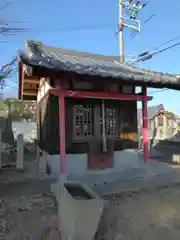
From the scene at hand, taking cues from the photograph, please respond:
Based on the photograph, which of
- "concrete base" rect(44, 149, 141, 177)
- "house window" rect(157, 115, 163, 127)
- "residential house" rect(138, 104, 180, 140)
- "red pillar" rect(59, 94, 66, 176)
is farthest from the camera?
"house window" rect(157, 115, 163, 127)

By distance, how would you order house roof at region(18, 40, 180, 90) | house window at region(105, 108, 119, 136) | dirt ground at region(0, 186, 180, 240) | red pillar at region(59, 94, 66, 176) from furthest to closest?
1. house window at region(105, 108, 119, 136)
2. red pillar at region(59, 94, 66, 176)
3. house roof at region(18, 40, 180, 90)
4. dirt ground at region(0, 186, 180, 240)

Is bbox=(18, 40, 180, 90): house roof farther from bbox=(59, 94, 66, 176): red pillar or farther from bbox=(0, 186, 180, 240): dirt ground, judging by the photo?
bbox=(0, 186, 180, 240): dirt ground

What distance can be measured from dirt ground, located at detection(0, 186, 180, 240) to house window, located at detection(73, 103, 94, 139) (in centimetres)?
252

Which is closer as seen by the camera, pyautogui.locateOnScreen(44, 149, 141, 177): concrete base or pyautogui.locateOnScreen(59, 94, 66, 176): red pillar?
pyautogui.locateOnScreen(59, 94, 66, 176): red pillar

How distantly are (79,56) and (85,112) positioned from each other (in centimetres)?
252

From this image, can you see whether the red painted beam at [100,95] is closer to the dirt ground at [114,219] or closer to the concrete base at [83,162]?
the concrete base at [83,162]

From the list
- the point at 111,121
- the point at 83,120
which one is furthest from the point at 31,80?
the point at 111,121

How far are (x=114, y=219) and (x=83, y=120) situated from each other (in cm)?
374

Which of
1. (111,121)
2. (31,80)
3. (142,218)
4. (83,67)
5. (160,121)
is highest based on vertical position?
(31,80)

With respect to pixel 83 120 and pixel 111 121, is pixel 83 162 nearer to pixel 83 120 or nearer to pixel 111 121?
pixel 83 120

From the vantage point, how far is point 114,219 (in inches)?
211

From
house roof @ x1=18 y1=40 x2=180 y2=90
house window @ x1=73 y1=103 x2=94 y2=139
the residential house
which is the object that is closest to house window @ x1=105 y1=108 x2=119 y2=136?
house window @ x1=73 y1=103 x2=94 y2=139

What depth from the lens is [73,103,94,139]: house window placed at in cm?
831

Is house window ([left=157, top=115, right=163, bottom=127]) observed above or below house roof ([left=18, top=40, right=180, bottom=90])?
below
